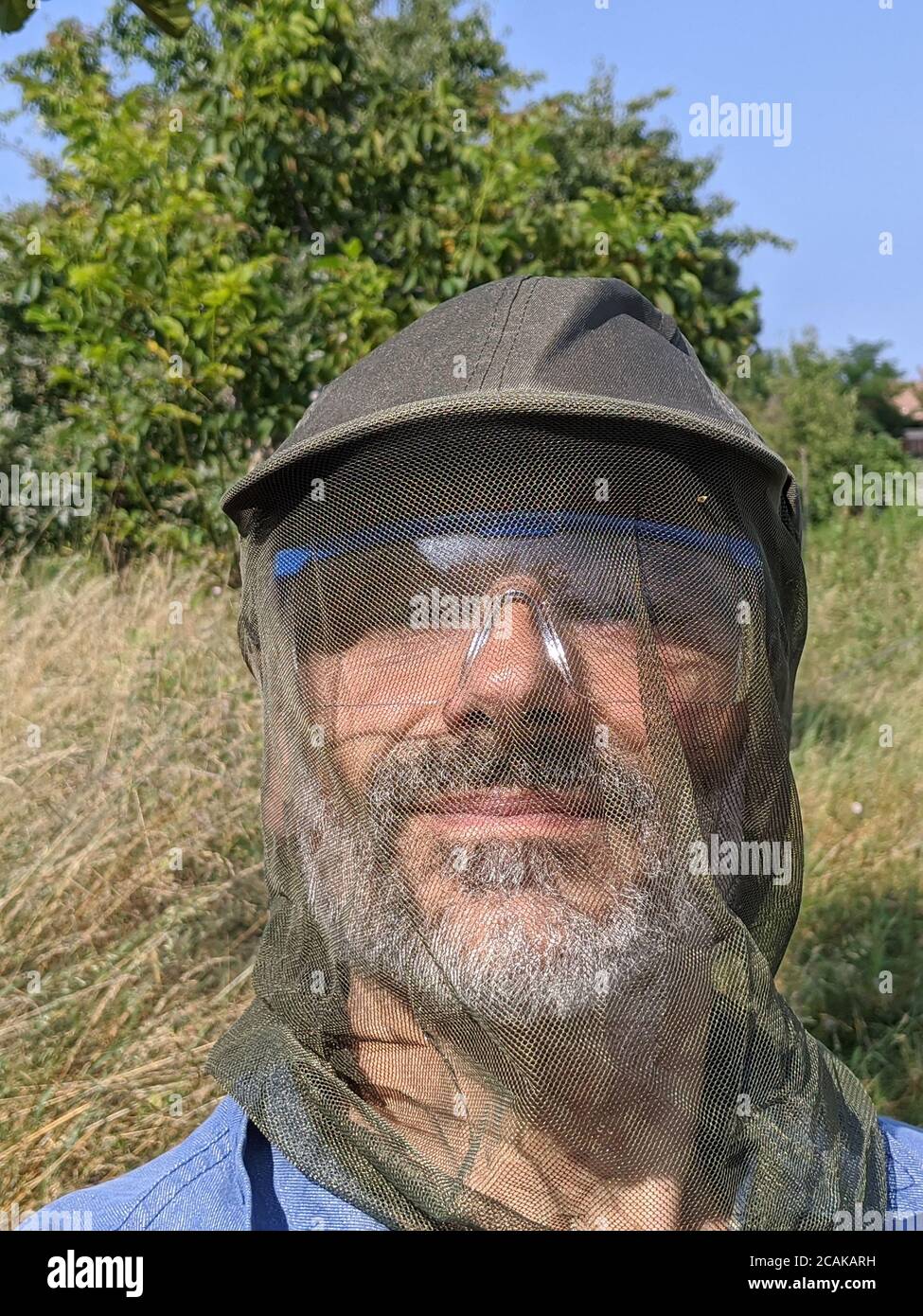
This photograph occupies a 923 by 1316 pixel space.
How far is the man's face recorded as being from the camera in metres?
1.46

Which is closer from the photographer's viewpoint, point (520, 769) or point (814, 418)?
point (520, 769)

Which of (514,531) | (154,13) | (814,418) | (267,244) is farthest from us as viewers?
(814,418)

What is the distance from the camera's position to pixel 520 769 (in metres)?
1.50

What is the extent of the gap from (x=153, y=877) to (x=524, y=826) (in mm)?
1828

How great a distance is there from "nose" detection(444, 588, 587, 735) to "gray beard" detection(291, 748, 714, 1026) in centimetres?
7

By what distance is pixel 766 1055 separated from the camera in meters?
1.52

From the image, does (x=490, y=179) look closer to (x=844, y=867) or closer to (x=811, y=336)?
(x=844, y=867)

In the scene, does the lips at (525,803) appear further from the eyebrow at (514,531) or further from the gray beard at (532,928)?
the eyebrow at (514,531)

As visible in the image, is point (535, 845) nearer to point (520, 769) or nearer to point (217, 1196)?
point (520, 769)

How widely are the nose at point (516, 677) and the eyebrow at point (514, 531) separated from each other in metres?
0.09

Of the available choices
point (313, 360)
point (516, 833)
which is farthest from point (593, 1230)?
point (313, 360)

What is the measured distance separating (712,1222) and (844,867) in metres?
2.66

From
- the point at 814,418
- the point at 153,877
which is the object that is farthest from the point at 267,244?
the point at 814,418

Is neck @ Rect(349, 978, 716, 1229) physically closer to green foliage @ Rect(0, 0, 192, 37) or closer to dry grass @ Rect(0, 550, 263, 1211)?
dry grass @ Rect(0, 550, 263, 1211)
